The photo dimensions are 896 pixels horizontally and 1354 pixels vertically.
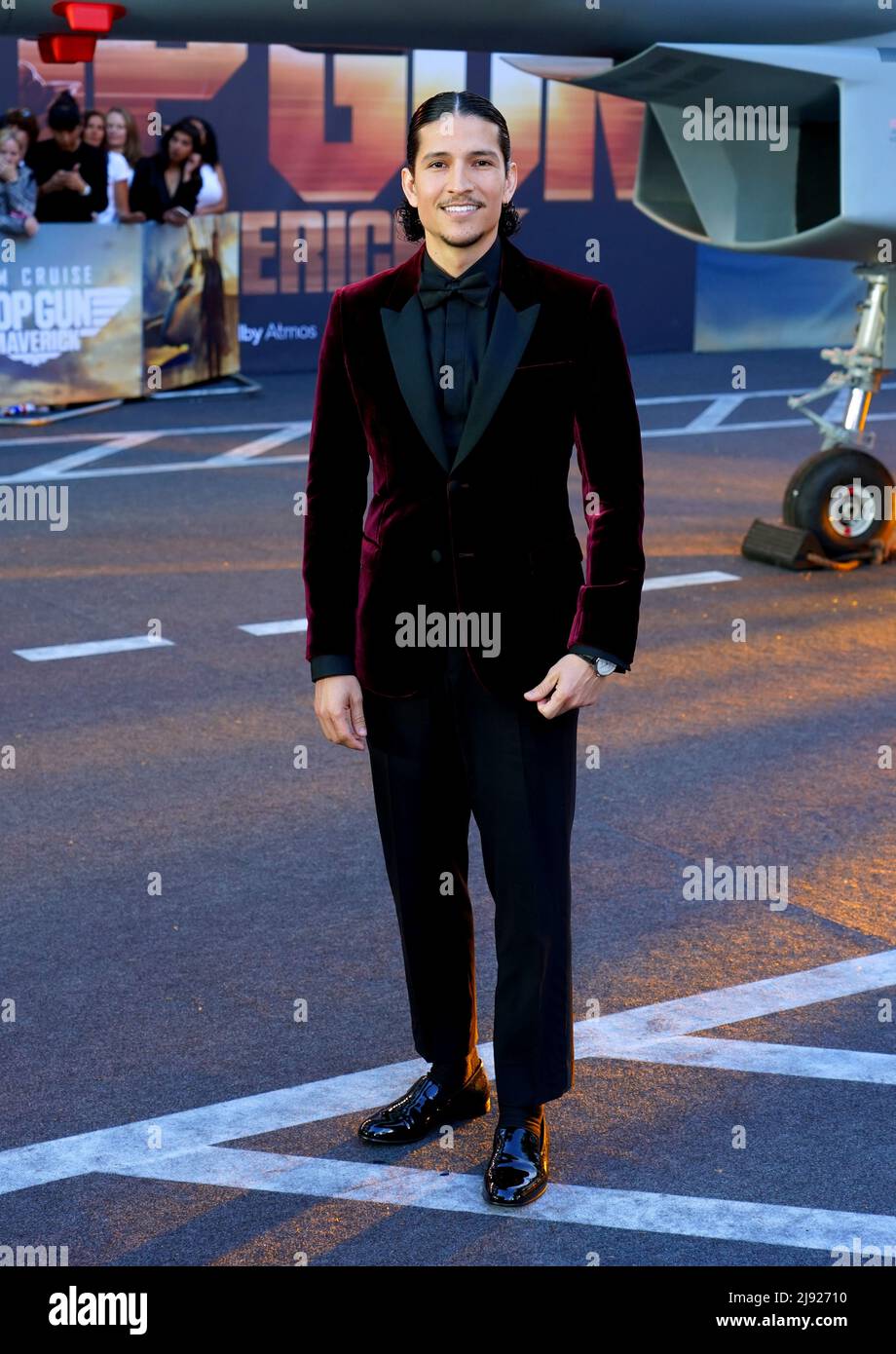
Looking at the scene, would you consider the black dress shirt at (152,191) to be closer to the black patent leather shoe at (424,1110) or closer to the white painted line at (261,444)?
the white painted line at (261,444)

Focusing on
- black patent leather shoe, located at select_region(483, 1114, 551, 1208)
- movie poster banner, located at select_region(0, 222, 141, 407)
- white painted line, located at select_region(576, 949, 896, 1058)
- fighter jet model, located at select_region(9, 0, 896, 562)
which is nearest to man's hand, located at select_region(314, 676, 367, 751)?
black patent leather shoe, located at select_region(483, 1114, 551, 1208)

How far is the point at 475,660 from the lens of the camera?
3.68 metres

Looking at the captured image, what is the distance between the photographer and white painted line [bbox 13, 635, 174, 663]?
7867mm

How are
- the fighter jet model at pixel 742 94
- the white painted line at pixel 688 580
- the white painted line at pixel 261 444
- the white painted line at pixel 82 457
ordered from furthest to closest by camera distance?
1. the white painted line at pixel 261 444
2. the white painted line at pixel 82 457
3. the white painted line at pixel 688 580
4. the fighter jet model at pixel 742 94

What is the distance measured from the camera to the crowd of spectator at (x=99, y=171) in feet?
44.4

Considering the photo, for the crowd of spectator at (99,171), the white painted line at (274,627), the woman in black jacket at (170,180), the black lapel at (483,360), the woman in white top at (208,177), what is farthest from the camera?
the woman in white top at (208,177)

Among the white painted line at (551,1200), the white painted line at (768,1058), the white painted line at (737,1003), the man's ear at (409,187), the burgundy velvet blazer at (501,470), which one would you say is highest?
the man's ear at (409,187)

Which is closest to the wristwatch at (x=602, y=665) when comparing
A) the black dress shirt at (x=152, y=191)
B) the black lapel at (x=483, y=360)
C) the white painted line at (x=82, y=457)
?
the black lapel at (x=483, y=360)

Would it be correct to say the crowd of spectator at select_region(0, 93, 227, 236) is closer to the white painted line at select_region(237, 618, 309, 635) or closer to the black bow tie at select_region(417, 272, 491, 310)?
the white painted line at select_region(237, 618, 309, 635)

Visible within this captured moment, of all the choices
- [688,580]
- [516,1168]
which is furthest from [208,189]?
[516,1168]

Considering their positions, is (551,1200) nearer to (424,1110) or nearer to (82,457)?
(424,1110)

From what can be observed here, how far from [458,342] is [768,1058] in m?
1.89

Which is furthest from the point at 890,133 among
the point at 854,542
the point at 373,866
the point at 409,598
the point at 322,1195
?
the point at 322,1195

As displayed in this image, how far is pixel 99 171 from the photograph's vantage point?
14.3 metres
